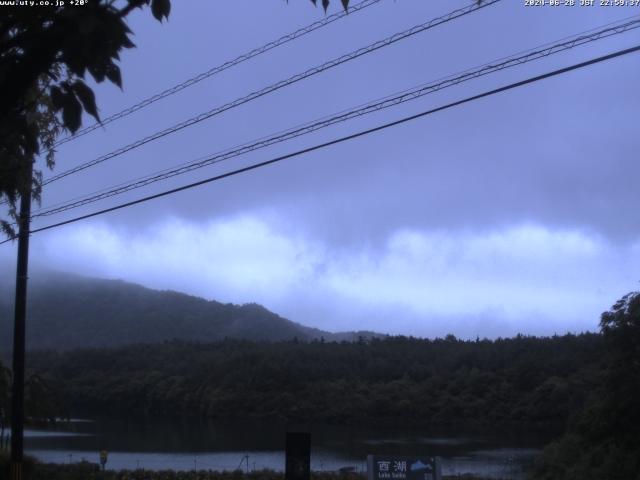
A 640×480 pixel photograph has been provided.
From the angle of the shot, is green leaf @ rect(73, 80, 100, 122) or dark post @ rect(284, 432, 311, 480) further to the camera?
dark post @ rect(284, 432, 311, 480)

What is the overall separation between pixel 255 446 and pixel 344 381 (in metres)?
20.3

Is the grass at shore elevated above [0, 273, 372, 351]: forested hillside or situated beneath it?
situated beneath

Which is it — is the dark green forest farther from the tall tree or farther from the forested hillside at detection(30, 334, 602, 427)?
the tall tree

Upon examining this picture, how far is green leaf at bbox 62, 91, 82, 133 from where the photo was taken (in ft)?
12.9

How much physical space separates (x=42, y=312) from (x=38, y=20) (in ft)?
367

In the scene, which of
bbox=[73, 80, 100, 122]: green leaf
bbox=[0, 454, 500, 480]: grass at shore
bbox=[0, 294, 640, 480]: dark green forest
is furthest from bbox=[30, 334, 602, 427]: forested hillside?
bbox=[73, 80, 100, 122]: green leaf

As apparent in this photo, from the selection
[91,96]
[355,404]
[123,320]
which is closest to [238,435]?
[355,404]

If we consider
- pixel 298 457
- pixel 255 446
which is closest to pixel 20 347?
pixel 298 457

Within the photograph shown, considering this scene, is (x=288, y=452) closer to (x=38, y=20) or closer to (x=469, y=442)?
(x=38, y=20)

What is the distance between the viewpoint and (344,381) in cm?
5669

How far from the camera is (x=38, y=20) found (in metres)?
3.94

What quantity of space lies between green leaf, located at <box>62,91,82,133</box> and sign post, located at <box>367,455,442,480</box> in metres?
10.5

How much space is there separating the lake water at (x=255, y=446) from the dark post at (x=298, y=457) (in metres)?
12.3

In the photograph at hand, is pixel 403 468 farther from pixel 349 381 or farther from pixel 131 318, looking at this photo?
pixel 131 318
